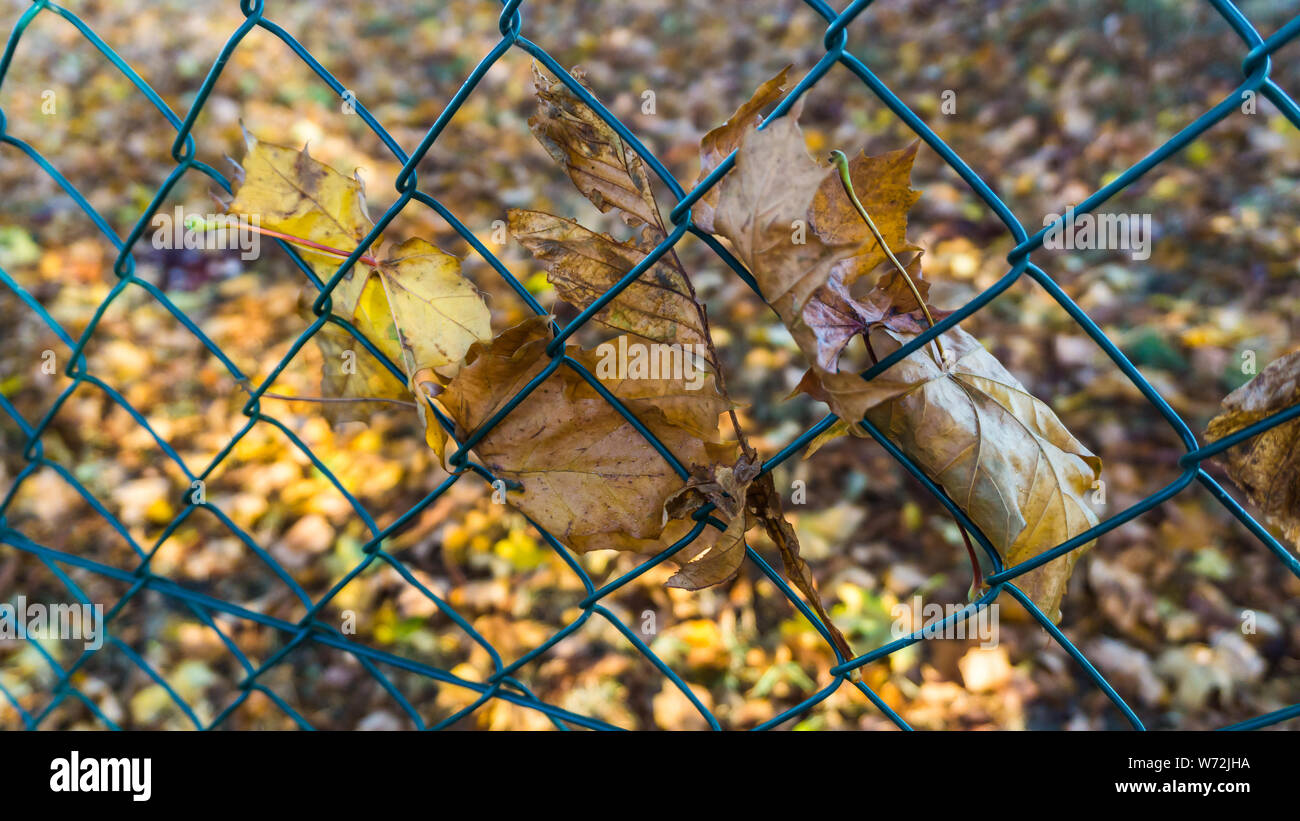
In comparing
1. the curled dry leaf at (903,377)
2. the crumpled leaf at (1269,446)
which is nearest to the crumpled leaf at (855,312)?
the curled dry leaf at (903,377)

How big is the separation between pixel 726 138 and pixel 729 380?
1.64 m

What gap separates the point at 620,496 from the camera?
0.76 metres

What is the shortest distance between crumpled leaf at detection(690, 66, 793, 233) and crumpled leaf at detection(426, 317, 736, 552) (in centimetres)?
18

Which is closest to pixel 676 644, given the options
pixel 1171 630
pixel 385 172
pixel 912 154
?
pixel 1171 630

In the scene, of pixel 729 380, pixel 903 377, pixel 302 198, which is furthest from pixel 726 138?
pixel 729 380

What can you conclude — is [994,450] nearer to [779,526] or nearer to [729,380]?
[779,526]

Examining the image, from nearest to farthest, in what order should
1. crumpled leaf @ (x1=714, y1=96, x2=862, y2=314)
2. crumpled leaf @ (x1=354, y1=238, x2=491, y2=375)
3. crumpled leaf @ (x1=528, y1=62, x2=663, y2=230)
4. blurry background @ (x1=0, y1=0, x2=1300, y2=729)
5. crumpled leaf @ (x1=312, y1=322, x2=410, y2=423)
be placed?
crumpled leaf @ (x1=714, y1=96, x2=862, y2=314) < crumpled leaf @ (x1=528, y1=62, x2=663, y2=230) < crumpled leaf @ (x1=354, y1=238, x2=491, y2=375) < crumpled leaf @ (x1=312, y1=322, x2=410, y2=423) < blurry background @ (x1=0, y1=0, x2=1300, y2=729)

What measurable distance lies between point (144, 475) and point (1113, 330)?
107 inches

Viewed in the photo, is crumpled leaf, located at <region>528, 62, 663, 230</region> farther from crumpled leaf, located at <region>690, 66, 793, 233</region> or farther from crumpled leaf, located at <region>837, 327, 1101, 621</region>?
crumpled leaf, located at <region>837, 327, 1101, 621</region>

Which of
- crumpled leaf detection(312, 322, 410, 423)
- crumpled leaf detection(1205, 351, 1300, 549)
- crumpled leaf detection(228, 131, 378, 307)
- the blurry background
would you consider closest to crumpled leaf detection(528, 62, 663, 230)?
crumpled leaf detection(228, 131, 378, 307)

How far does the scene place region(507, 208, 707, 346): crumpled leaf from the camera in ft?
2.16

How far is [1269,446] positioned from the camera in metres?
0.60
